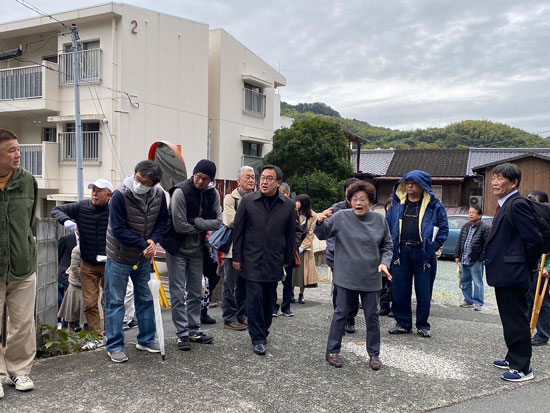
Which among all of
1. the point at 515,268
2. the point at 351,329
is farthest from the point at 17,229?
the point at 515,268

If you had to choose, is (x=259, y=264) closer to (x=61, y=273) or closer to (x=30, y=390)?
(x=30, y=390)

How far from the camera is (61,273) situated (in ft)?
20.6

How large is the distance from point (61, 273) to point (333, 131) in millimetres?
15454

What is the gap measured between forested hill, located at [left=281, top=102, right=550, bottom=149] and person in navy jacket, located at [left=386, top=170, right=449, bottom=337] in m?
42.8

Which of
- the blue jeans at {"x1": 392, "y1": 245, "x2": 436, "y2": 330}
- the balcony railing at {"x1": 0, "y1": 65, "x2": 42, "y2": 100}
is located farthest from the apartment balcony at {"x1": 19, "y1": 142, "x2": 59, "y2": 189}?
the blue jeans at {"x1": 392, "y1": 245, "x2": 436, "y2": 330}

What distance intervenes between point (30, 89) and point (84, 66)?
2.84 metres

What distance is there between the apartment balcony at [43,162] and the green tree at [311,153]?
29.0 ft

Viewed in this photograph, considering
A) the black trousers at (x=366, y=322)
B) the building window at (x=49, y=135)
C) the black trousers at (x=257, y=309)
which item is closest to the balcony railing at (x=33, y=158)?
the building window at (x=49, y=135)

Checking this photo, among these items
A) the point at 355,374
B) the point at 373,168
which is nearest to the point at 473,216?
the point at 355,374

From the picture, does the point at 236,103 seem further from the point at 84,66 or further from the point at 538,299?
the point at 538,299

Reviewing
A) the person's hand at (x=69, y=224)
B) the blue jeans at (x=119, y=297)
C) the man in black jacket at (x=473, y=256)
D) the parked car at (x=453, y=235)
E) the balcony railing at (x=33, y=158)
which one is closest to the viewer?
the blue jeans at (x=119, y=297)

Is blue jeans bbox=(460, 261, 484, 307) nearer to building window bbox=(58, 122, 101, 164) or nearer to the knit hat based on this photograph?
the knit hat

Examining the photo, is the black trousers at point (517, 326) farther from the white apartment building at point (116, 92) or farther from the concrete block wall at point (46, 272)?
the white apartment building at point (116, 92)

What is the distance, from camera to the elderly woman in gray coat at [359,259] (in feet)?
14.9
